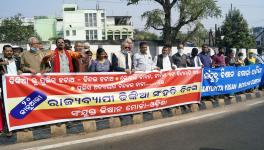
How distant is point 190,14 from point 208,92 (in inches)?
1249

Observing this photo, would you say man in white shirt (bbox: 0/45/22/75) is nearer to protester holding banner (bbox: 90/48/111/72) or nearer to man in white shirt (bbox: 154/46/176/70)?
protester holding banner (bbox: 90/48/111/72)

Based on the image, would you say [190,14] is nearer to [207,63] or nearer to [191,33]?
[191,33]

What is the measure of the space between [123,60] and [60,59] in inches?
→ 61.9

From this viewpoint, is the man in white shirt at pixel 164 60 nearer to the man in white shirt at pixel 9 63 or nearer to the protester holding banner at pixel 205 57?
the protester holding banner at pixel 205 57

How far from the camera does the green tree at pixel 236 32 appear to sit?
187 feet

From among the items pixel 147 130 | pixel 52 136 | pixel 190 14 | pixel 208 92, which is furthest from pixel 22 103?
pixel 190 14

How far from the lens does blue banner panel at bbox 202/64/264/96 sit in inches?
425

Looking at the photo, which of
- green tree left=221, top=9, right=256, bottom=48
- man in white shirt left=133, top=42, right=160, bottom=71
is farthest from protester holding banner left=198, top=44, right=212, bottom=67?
green tree left=221, top=9, right=256, bottom=48

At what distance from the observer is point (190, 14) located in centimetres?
4144

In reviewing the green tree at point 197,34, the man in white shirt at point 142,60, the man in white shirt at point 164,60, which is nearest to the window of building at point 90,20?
the green tree at point 197,34

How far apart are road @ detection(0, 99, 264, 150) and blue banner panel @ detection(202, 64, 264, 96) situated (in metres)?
1.94

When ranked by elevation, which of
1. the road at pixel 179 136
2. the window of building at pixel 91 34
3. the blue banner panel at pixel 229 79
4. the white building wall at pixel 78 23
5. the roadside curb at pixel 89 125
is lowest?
the road at pixel 179 136

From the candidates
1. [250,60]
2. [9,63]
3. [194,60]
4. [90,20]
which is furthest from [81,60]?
[90,20]

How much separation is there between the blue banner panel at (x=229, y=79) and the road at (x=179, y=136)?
1942 millimetres
